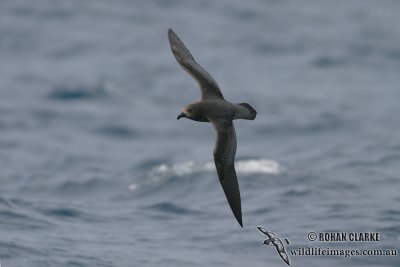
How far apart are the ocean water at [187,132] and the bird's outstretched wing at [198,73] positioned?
3.42m

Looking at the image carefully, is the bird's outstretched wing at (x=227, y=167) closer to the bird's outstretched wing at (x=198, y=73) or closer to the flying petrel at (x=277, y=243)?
the bird's outstretched wing at (x=198, y=73)

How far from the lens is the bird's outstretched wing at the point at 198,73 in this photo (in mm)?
16797

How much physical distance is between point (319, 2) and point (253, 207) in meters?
22.7

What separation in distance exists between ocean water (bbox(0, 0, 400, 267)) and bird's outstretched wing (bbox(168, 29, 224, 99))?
3423 millimetres

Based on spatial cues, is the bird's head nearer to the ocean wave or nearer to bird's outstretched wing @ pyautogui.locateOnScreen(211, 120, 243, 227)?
bird's outstretched wing @ pyautogui.locateOnScreen(211, 120, 243, 227)

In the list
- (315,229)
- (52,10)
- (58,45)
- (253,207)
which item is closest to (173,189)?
(253,207)

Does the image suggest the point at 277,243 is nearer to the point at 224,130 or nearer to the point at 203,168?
the point at 224,130

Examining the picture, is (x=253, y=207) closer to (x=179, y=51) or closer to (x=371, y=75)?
(x=179, y=51)

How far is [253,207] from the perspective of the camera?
901 inches

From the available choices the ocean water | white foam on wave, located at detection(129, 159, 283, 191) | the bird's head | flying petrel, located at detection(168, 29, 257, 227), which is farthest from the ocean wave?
the bird's head

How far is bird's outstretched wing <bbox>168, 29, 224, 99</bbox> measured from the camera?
16.8 metres

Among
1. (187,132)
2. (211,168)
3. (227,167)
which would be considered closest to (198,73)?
(227,167)

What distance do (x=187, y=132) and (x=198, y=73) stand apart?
12.9 metres

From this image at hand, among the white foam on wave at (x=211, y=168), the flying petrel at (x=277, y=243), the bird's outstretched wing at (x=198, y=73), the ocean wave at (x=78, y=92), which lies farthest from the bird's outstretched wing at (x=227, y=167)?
the ocean wave at (x=78, y=92)
